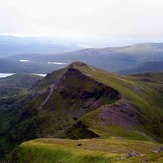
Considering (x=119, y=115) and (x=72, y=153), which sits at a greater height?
(x=72, y=153)

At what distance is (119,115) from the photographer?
15775cm

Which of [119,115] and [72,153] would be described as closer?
[72,153]

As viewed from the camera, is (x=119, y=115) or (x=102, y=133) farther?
(x=119, y=115)

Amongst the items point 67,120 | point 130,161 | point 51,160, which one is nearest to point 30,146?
point 51,160

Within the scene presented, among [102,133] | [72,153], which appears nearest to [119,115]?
[102,133]

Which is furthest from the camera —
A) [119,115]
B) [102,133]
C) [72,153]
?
[119,115]

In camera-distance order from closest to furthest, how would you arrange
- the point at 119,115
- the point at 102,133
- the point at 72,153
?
the point at 72,153 → the point at 102,133 → the point at 119,115

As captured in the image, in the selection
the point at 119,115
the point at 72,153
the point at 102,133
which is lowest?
the point at 119,115

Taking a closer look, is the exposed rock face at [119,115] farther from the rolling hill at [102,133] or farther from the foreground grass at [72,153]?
the foreground grass at [72,153]

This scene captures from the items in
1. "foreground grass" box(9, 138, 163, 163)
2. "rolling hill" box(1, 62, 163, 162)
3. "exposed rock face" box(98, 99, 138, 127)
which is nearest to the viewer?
"foreground grass" box(9, 138, 163, 163)

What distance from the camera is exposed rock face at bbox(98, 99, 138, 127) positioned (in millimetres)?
147700

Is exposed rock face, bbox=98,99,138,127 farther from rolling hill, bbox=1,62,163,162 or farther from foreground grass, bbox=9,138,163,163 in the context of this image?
foreground grass, bbox=9,138,163,163

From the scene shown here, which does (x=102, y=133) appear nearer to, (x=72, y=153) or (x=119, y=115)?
(x=119, y=115)

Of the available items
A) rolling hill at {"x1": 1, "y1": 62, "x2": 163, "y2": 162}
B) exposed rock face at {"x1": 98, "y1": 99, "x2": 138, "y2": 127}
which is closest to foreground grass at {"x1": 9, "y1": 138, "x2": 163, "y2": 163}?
rolling hill at {"x1": 1, "y1": 62, "x2": 163, "y2": 162}
